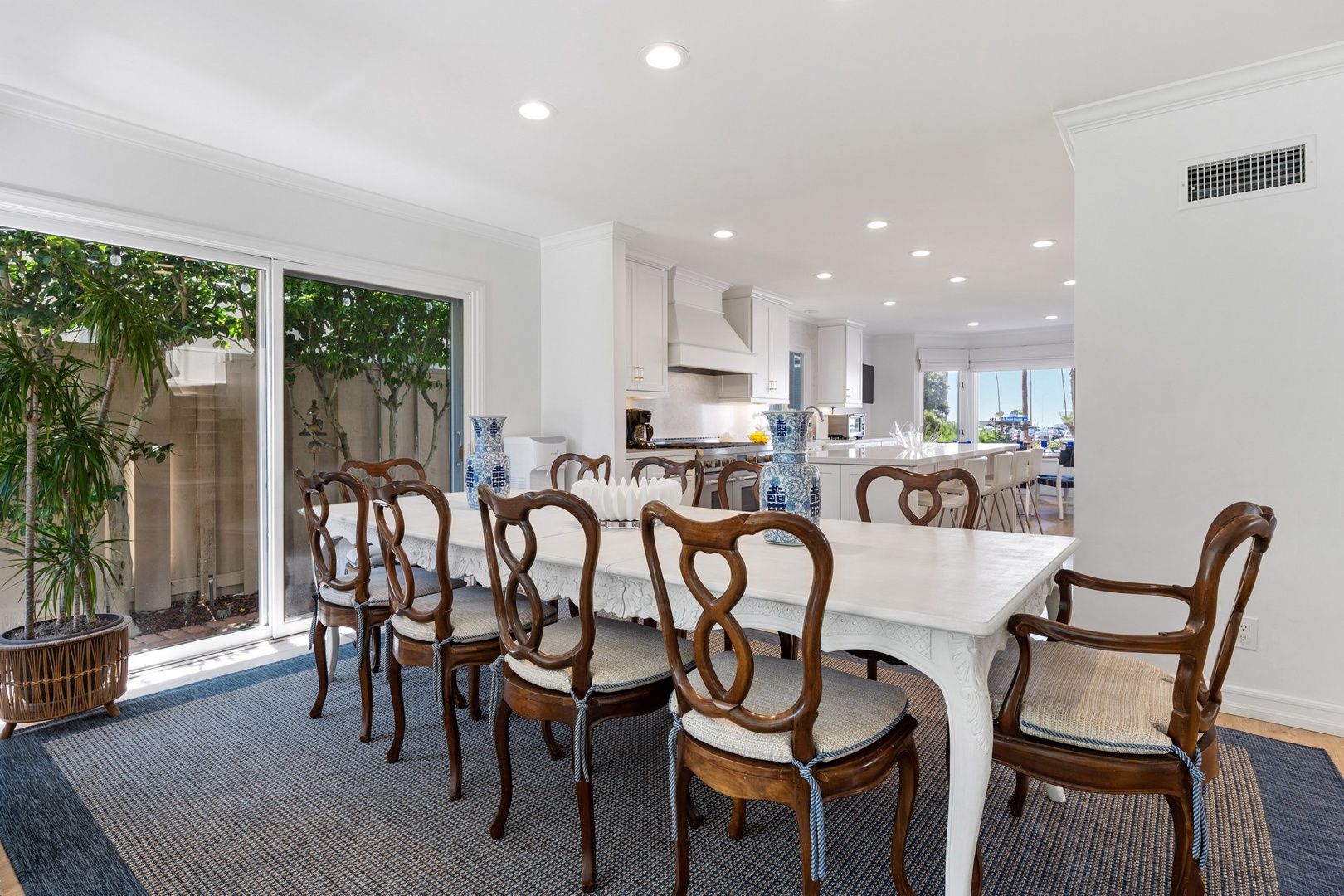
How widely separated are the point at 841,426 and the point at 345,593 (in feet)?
25.0

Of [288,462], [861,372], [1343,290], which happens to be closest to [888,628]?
[1343,290]

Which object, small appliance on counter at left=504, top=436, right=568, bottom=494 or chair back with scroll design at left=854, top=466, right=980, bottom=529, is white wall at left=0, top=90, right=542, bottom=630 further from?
chair back with scroll design at left=854, top=466, right=980, bottom=529

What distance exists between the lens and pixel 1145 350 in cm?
279

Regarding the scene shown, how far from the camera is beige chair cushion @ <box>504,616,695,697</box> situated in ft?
5.67

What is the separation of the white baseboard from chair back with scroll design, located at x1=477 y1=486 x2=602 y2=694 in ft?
8.51

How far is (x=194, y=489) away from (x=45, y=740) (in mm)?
1253

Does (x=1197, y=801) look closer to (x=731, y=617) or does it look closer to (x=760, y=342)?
(x=731, y=617)

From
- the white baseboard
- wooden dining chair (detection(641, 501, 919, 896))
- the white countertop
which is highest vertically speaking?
the white countertop

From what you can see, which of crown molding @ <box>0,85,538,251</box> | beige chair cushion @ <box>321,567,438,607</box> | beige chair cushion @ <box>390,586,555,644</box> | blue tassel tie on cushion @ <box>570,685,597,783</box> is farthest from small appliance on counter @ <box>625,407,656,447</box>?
blue tassel tie on cushion @ <box>570,685,597,783</box>

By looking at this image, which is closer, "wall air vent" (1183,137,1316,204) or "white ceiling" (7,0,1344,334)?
"white ceiling" (7,0,1344,334)

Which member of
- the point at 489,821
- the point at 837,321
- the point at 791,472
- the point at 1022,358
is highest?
the point at 837,321

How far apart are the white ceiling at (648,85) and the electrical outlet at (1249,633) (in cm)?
206

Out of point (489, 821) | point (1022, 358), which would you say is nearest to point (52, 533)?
point (489, 821)

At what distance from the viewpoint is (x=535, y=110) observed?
9.47 ft
